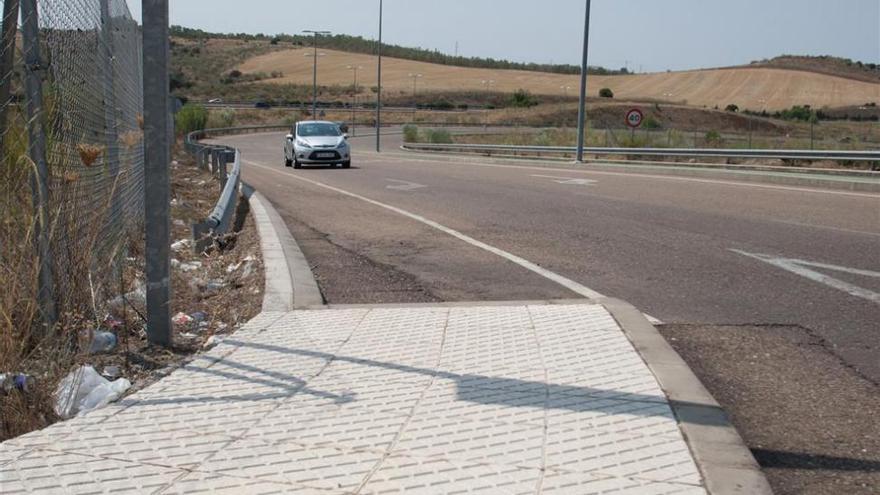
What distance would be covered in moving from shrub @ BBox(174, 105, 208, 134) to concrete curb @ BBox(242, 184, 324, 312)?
38.5 meters

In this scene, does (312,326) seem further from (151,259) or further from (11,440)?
(11,440)

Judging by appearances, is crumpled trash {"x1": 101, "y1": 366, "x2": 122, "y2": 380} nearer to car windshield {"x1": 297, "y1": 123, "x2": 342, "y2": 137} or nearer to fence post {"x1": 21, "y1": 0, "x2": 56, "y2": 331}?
fence post {"x1": 21, "y1": 0, "x2": 56, "y2": 331}

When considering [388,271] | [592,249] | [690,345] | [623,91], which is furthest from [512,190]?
[623,91]

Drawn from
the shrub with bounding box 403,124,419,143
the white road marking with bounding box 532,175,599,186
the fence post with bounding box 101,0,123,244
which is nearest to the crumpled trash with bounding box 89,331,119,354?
the fence post with bounding box 101,0,123,244

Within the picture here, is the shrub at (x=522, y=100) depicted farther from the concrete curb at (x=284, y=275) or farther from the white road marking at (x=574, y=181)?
the concrete curb at (x=284, y=275)

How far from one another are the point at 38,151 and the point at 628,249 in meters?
6.78

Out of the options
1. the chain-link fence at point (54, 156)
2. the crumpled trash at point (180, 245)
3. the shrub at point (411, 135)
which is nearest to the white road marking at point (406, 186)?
Answer: the crumpled trash at point (180, 245)

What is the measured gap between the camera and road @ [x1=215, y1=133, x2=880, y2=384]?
763 cm

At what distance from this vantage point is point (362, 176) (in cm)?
2553

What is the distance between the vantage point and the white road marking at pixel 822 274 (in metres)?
7.89

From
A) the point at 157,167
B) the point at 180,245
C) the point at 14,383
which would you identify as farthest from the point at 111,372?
the point at 180,245

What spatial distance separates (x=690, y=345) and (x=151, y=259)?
338 cm

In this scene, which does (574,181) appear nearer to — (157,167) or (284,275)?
(284,275)

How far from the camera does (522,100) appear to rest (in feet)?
363
